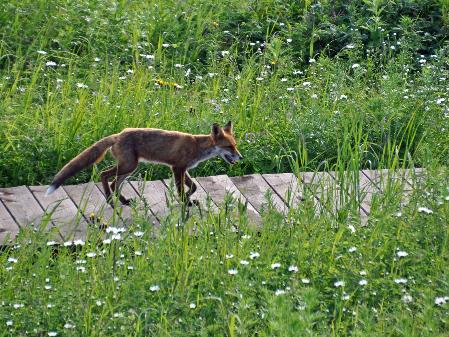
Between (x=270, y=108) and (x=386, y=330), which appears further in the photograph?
(x=270, y=108)

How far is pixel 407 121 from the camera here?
29.7 ft

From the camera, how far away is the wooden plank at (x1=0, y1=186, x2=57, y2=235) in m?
7.24

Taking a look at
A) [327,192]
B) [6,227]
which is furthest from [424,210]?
[6,227]

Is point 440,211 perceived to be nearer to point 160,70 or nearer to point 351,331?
point 351,331

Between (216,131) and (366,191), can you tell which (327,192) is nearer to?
(366,191)

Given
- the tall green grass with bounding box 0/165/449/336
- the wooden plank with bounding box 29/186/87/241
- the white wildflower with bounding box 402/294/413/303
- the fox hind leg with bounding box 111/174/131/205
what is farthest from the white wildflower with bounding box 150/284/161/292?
the fox hind leg with bounding box 111/174/131/205

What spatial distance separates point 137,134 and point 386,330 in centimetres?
280

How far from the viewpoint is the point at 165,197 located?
24.9 ft

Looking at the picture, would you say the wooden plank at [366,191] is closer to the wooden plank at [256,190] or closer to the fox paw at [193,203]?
the wooden plank at [256,190]

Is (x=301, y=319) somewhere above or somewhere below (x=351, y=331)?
above

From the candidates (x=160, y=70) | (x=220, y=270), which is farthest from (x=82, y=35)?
(x=220, y=270)

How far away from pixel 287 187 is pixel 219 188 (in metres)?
0.49

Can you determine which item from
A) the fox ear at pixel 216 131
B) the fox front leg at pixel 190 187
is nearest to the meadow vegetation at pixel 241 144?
the fox front leg at pixel 190 187

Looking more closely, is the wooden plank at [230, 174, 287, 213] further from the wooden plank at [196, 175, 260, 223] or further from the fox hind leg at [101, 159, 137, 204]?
the fox hind leg at [101, 159, 137, 204]
